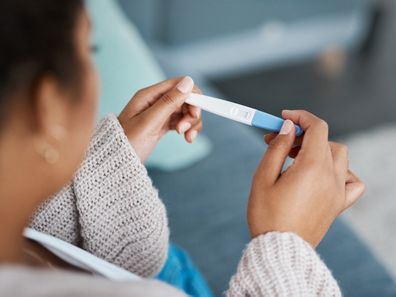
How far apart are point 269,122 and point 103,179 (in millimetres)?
164

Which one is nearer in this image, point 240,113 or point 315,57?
point 240,113

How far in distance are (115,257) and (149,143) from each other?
12 centimetres

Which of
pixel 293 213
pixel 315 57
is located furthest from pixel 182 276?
pixel 315 57

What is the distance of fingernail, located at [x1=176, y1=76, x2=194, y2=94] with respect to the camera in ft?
1.72

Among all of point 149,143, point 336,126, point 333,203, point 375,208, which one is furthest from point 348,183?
point 336,126

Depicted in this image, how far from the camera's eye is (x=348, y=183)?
0.53 meters

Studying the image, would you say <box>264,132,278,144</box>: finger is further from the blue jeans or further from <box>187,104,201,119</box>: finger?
the blue jeans

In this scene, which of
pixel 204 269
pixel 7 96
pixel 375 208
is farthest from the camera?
pixel 375 208

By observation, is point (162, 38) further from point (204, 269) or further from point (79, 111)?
point (79, 111)

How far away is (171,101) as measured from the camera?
531mm

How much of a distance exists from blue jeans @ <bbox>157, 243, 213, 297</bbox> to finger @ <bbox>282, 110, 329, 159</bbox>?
0.77ft

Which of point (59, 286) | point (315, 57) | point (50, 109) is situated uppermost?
point (315, 57)

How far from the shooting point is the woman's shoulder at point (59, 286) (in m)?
0.36

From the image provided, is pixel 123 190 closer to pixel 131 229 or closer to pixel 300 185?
pixel 131 229
